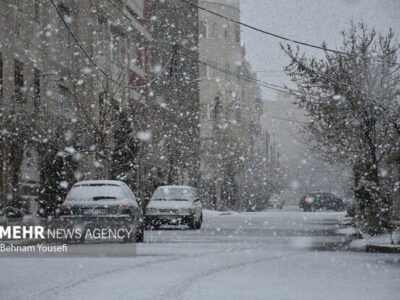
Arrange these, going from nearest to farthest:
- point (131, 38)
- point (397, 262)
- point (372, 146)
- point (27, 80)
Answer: point (397, 262) → point (372, 146) → point (27, 80) → point (131, 38)

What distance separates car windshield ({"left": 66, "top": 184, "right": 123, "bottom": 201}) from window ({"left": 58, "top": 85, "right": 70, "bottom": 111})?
13071 mm

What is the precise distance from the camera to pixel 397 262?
15289 mm

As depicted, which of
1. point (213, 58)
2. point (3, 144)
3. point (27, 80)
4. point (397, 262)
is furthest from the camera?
point (213, 58)

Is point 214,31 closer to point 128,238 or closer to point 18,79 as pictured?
point 18,79

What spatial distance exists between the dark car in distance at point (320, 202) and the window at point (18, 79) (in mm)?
34672

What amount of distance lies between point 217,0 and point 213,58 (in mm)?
6679

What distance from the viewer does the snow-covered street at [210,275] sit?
10.3m

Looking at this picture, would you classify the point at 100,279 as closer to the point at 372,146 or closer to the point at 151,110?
the point at 372,146

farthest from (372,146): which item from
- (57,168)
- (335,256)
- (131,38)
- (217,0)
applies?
(217,0)

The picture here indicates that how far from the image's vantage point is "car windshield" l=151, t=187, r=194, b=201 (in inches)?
1133

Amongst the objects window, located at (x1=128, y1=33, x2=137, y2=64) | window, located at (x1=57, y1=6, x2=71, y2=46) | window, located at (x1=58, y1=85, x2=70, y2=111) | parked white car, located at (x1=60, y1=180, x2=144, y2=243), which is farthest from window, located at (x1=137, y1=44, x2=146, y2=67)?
parked white car, located at (x1=60, y1=180, x2=144, y2=243)

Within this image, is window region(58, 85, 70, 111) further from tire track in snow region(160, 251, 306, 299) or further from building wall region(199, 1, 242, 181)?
building wall region(199, 1, 242, 181)

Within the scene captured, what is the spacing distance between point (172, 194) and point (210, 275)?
55.3ft

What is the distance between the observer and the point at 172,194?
2934 centimetres
